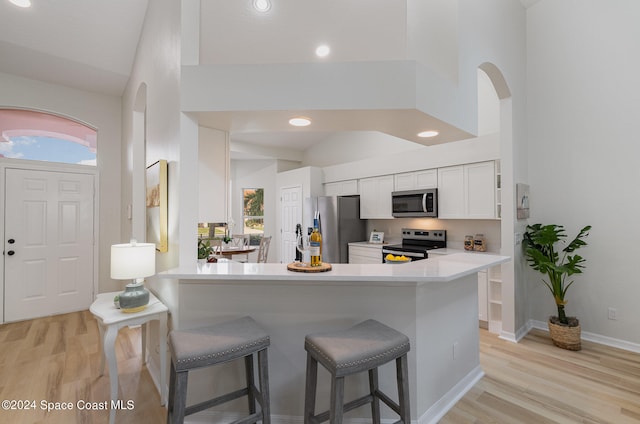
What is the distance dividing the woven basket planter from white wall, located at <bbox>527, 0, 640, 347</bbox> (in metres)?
0.44

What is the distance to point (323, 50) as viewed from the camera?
8.23ft

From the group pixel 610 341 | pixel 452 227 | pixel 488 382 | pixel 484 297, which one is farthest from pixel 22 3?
pixel 610 341

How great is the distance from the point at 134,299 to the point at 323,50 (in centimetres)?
246

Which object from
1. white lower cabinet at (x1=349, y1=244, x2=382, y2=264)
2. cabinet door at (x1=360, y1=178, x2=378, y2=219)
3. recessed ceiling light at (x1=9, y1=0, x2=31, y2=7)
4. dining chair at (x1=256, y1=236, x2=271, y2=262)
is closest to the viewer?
recessed ceiling light at (x1=9, y1=0, x2=31, y2=7)

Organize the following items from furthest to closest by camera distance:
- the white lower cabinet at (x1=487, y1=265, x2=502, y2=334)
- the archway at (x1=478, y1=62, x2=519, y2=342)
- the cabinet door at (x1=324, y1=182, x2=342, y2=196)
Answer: the cabinet door at (x1=324, y1=182, x2=342, y2=196) → the white lower cabinet at (x1=487, y1=265, x2=502, y2=334) → the archway at (x1=478, y1=62, x2=519, y2=342)

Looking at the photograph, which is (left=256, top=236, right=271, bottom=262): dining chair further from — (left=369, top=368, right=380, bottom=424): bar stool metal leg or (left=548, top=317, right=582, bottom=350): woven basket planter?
(left=548, top=317, right=582, bottom=350): woven basket planter

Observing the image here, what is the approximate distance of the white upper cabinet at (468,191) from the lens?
354 centimetres

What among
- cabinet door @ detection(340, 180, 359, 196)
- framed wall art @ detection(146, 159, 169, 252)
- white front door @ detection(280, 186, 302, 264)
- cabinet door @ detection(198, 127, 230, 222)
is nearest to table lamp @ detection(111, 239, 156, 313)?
framed wall art @ detection(146, 159, 169, 252)

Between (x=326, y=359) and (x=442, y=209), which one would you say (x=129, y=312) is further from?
(x=442, y=209)

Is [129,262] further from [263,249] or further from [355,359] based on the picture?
[263,249]

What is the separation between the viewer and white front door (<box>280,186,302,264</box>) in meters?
6.14

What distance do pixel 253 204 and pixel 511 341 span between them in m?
5.95

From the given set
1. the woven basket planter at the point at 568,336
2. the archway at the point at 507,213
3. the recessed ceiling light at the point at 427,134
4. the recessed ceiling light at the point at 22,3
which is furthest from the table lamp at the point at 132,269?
the woven basket planter at the point at 568,336

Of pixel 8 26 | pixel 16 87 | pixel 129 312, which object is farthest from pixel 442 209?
pixel 16 87
